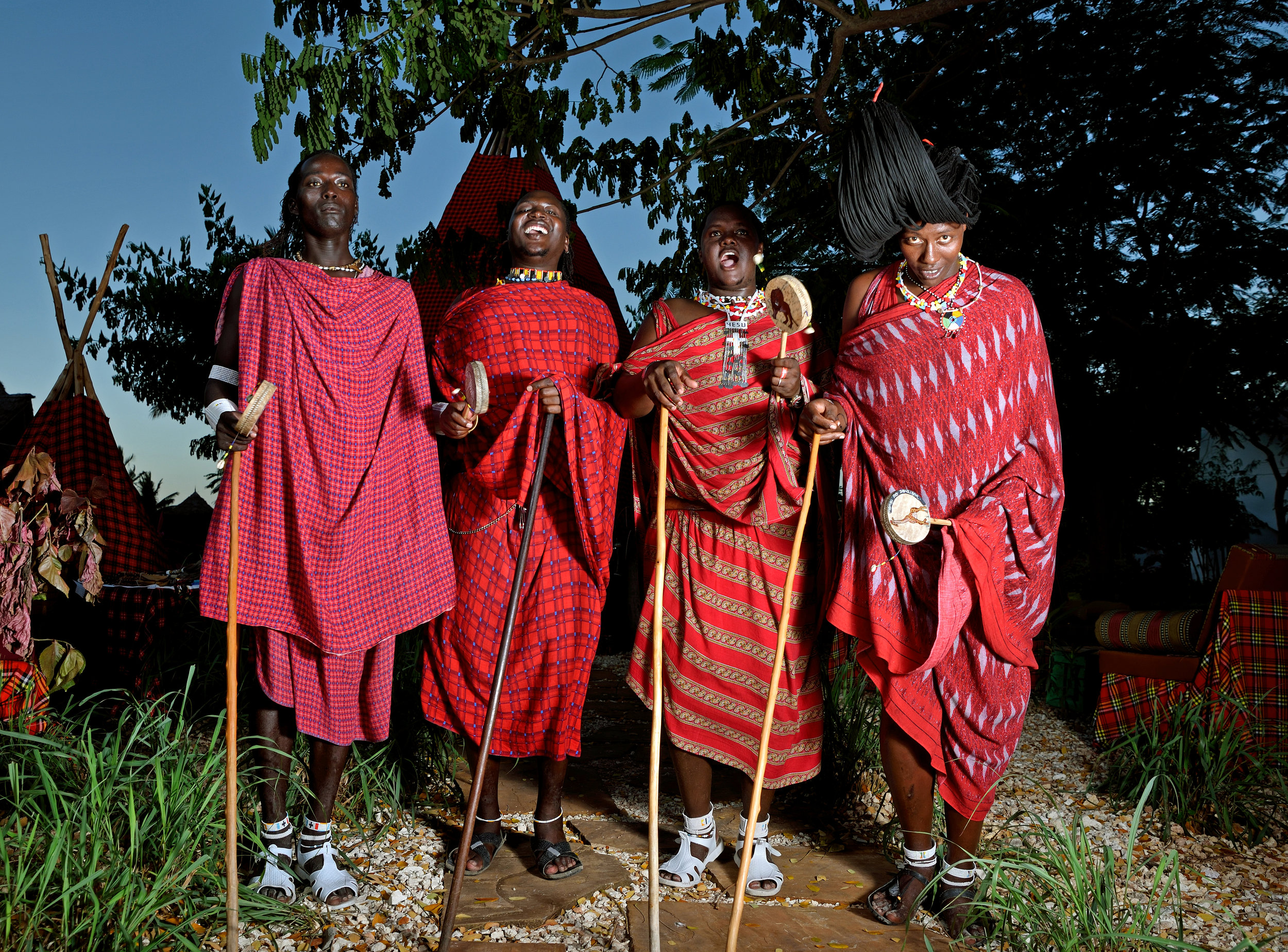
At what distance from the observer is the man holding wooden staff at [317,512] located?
267cm

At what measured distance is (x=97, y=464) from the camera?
427 centimetres

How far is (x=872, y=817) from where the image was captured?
3496 mm

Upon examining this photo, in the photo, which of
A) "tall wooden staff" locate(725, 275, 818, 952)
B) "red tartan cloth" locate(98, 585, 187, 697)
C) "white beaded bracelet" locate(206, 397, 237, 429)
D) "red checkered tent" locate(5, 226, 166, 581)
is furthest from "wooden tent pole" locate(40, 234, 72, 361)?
"tall wooden staff" locate(725, 275, 818, 952)

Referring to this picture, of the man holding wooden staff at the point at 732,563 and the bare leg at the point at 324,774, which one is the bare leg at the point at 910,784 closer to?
the man holding wooden staff at the point at 732,563

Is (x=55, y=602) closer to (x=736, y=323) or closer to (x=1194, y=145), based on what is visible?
(x=736, y=323)

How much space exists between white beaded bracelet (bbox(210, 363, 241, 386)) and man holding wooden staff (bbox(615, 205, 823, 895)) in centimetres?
110

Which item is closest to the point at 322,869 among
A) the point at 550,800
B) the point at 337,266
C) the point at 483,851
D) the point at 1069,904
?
the point at 483,851

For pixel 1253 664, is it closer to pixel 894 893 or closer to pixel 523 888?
pixel 894 893

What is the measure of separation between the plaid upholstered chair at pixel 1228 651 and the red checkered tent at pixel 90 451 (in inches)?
174

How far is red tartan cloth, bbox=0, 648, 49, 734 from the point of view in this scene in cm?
296

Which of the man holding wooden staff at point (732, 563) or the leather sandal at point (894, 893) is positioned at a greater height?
the man holding wooden staff at point (732, 563)

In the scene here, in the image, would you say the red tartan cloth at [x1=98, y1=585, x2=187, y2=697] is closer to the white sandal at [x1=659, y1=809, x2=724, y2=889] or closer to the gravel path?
the gravel path

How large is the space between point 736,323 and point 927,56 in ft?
13.6

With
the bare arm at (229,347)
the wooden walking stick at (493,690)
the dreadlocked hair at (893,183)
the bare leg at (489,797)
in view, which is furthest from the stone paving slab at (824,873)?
the bare arm at (229,347)
